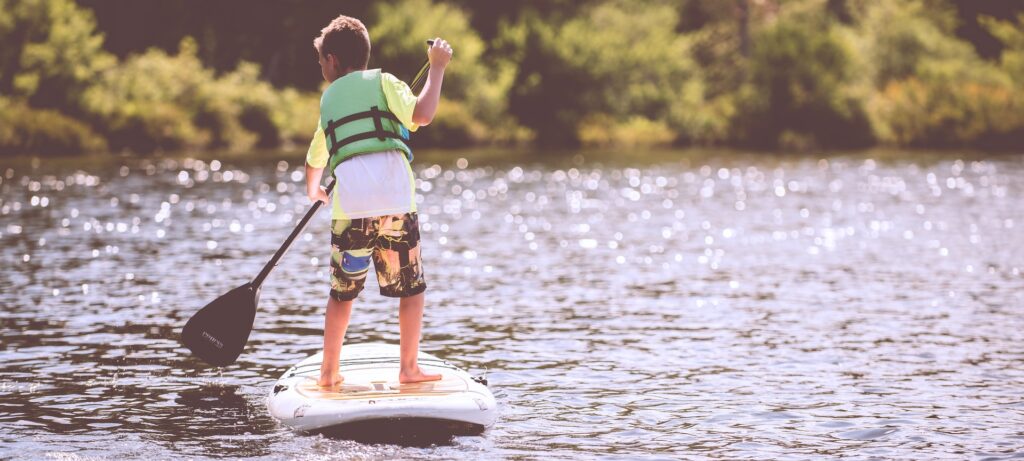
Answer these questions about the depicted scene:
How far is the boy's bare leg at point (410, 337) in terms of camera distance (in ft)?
30.3

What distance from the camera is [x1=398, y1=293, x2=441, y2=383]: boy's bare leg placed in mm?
9242

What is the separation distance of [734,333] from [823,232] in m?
12.1

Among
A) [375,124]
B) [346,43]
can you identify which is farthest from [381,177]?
[346,43]

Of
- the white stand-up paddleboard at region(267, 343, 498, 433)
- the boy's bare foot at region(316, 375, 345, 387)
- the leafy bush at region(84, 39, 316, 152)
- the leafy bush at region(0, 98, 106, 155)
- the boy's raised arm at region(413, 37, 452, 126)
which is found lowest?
the white stand-up paddleboard at region(267, 343, 498, 433)

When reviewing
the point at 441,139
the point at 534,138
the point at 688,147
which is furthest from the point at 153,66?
the point at 688,147

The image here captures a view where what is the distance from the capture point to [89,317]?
1455 centimetres

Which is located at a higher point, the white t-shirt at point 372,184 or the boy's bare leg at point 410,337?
the white t-shirt at point 372,184

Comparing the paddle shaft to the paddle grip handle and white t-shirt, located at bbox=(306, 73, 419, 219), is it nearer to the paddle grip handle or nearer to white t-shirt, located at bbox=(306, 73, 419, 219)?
the paddle grip handle

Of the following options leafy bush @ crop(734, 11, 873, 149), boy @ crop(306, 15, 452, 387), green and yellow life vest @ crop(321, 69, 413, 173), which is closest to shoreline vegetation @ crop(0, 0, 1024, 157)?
leafy bush @ crop(734, 11, 873, 149)

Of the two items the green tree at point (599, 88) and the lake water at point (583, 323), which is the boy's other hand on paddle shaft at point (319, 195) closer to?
the lake water at point (583, 323)

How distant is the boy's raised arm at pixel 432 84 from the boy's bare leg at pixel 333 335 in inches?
55.8

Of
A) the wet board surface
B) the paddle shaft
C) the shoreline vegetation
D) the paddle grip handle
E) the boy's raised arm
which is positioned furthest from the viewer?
the shoreline vegetation

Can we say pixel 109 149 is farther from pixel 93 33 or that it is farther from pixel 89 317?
pixel 89 317

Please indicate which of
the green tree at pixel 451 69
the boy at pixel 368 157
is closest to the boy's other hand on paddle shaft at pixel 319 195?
the boy at pixel 368 157
